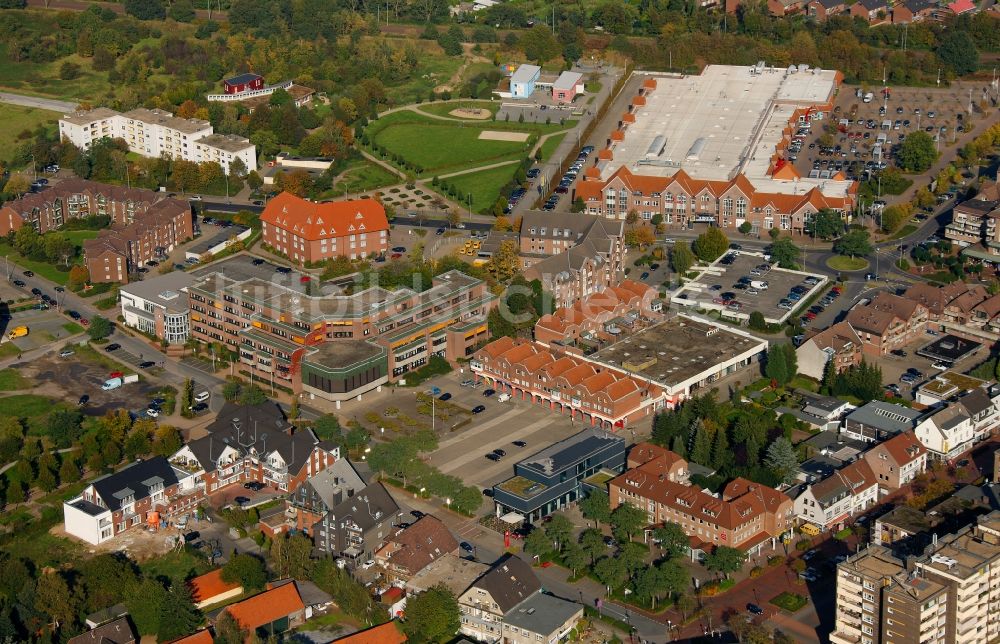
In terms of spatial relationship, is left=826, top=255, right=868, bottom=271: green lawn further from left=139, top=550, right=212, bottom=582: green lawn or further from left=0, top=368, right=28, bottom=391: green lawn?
left=0, top=368, right=28, bottom=391: green lawn

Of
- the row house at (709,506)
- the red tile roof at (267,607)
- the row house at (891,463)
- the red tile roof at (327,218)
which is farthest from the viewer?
the red tile roof at (327,218)

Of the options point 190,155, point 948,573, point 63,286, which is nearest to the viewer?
point 948,573

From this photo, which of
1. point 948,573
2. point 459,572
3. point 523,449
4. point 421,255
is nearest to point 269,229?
point 421,255

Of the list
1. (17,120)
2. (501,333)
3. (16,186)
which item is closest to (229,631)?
(501,333)

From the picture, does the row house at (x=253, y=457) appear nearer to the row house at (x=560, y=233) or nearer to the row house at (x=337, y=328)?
the row house at (x=337, y=328)

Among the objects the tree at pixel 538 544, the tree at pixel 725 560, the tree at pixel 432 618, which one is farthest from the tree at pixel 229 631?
the tree at pixel 725 560

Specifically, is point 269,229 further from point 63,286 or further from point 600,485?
point 600,485

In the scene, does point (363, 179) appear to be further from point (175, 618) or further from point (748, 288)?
point (175, 618)
